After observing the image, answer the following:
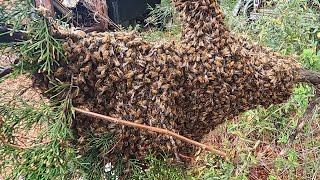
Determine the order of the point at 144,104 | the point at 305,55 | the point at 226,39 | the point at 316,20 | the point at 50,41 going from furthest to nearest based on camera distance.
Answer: the point at 316,20 < the point at 305,55 < the point at 226,39 < the point at 144,104 < the point at 50,41

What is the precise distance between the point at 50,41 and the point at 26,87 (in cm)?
12

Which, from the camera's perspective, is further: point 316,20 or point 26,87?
point 316,20

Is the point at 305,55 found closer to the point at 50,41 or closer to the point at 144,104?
the point at 144,104

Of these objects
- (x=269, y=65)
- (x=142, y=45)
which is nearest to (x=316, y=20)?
(x=269, y=65)

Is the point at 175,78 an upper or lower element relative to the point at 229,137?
upper

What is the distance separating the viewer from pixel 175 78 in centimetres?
100

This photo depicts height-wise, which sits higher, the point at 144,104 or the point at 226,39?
the point at 226,39

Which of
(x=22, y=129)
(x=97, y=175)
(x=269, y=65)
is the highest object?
(x=269, y=65)

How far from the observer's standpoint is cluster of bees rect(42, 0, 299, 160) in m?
0.91

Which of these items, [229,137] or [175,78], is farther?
[229,137]

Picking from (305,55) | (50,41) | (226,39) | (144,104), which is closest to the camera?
(50,41)

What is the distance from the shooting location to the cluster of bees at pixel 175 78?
35.8 inches

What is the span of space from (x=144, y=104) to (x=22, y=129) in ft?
0.82

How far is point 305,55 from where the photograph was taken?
193 centimetres
